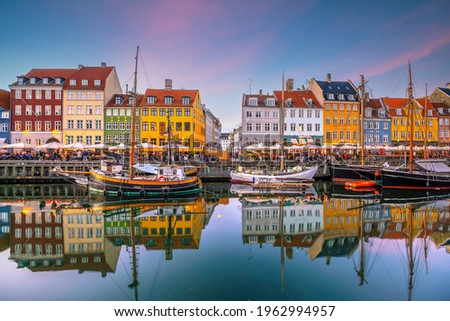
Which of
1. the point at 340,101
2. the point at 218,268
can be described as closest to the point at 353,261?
the point at 218,268

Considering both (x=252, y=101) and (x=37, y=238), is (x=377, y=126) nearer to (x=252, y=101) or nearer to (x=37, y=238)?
(x=252, y=101)

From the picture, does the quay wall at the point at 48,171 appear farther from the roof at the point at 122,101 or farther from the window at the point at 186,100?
the roof at the point at 122,101

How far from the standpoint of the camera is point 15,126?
128 feet

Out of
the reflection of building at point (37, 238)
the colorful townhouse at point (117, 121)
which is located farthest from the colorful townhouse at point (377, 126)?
the reflection of building at point (37, 238)

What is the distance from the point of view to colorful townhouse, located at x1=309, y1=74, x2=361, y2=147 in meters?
42.6

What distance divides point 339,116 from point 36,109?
3966cm

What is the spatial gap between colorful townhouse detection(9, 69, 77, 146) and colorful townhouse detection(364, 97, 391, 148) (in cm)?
4081

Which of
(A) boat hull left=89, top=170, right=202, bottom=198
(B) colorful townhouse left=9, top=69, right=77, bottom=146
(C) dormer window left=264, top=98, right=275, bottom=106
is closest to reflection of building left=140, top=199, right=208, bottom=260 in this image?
(A) boat hull left=89, top=170, right=202, bottom=198

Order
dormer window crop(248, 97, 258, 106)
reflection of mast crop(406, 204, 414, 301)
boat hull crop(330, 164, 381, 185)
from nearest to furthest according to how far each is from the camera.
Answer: reflection of mast crop(406, 204, 414, 301) → boat hull crop(330, 164, 381, 185) → dormer window crop(248, 97, 258, 106)

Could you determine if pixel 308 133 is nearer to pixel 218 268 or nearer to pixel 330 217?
pixel 330 217

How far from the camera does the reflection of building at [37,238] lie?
28.6ft

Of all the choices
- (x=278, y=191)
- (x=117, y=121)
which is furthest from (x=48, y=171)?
(x=278, y=191)

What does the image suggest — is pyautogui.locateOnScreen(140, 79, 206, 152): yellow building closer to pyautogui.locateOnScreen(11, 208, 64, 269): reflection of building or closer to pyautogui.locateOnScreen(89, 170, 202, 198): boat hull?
pyautogui.locateOnScreen(89, 170, 202, 198): boat hull

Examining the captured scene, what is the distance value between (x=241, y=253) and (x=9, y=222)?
33.6 ft
